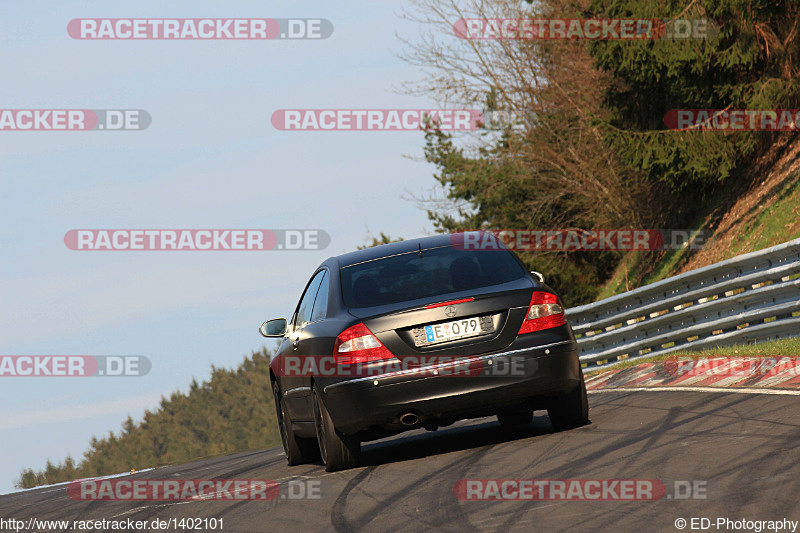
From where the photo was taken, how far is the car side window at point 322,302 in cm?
902

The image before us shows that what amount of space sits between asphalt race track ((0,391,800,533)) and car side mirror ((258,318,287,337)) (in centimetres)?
125

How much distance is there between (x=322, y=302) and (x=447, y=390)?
1.60 metres

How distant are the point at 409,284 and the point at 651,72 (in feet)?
51.5

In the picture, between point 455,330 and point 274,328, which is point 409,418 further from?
point 274,328

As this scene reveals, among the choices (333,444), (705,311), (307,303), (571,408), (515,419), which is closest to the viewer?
(333,444)

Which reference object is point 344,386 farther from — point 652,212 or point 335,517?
point 652,212

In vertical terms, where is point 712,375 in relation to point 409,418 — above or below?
below

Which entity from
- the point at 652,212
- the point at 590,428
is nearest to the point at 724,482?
the point at 590,428

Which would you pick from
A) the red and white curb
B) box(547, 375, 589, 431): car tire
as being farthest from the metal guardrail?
box(547, 375, 589, 431): car tire

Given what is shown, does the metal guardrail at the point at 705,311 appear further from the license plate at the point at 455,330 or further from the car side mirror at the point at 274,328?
the car side mirror at the point at 274,328

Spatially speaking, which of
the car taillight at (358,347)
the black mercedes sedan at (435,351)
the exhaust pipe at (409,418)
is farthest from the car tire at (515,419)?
the car taillight at (358,347)

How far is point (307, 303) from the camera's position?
10148 mm

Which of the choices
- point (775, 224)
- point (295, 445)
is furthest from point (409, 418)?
point (775, 224)

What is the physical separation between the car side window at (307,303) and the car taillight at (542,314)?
2.17 metres
